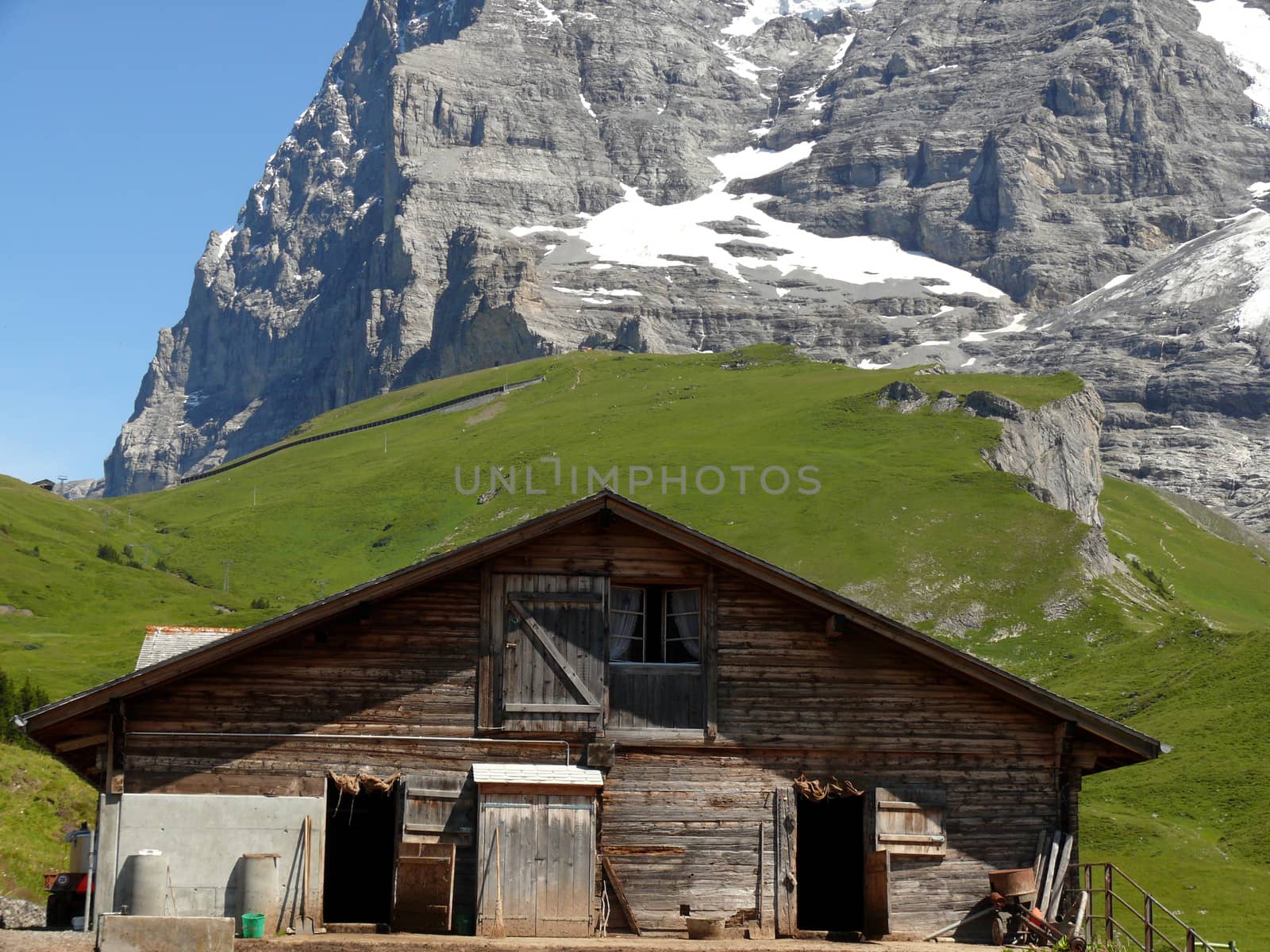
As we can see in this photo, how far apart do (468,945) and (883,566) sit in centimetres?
11913

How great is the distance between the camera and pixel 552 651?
2581 centimetres

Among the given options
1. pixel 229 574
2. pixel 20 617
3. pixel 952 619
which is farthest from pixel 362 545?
pixel 952 619

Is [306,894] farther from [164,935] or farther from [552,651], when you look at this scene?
[552,651]

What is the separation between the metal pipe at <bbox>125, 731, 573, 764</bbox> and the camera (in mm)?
24656

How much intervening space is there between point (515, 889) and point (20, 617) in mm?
133708

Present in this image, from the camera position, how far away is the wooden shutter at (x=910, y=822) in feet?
84.9

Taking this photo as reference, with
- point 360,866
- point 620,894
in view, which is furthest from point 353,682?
point 360,866

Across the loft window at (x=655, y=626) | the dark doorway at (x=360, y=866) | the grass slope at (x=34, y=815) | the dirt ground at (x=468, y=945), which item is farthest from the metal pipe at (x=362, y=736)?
the grass slope at (x=34, y=815)

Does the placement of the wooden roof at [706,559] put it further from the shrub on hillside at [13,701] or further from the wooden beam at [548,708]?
the shrub on hillside at [13,701]

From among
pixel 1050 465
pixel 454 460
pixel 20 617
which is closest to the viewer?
pixel 20 617

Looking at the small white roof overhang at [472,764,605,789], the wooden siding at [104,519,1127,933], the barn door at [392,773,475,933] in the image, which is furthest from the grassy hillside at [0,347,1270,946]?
the barn door at [392,773,475,933]

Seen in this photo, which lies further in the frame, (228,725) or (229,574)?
(229,574)

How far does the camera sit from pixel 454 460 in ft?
655

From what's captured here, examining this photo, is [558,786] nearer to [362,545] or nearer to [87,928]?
[87,928]
